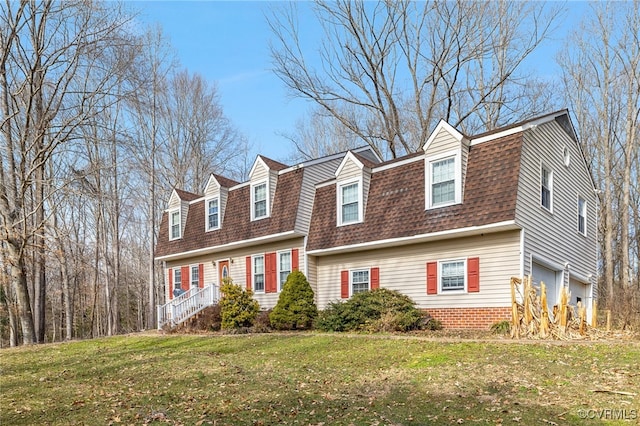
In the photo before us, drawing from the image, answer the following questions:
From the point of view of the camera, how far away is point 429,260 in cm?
1412

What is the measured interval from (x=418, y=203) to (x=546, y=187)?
3898mm

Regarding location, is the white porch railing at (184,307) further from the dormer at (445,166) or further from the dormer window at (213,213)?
the dormer at (445,166)

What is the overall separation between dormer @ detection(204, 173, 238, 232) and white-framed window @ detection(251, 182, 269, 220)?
2.11 m

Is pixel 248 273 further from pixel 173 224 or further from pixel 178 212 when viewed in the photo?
pixel 173 224

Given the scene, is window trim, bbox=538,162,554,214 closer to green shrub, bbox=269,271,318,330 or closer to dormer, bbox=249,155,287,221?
green shrub, bbox=269,271,318,330

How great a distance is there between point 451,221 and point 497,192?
4.82 ft

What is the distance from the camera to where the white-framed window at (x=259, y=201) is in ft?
60.6

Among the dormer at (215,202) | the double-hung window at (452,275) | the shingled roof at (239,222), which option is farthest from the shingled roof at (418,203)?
the dormer at (215,202)

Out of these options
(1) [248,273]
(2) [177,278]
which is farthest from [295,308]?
(2) [177,278]

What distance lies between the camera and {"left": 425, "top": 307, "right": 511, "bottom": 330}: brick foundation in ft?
41.0

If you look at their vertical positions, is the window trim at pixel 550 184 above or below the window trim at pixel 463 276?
above

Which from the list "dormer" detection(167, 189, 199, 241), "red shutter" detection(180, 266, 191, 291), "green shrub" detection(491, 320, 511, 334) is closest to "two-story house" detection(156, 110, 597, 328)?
"green shrub" detection(491, 320, 511, 334)

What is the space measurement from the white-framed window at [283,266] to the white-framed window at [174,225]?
22.5 ft

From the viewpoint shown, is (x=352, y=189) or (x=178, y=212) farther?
(x=178, y=212)
